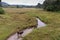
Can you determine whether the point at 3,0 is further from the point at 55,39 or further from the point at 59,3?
the point at 55,39

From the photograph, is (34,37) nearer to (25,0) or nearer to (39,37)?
(39,37)

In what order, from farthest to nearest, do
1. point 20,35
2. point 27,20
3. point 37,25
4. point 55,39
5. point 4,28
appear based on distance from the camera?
point 27,20 → point 37,25 → point 4,28 → point 20,35 → point 55,39

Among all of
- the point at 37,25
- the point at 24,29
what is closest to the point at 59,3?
the point at 37,25

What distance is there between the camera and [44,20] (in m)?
16.9

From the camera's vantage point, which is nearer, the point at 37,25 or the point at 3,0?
the point at 37,25

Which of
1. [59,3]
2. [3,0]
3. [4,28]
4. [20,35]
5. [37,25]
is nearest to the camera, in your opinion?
[20,35]

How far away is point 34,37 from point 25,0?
18.9 metres

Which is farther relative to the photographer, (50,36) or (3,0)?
(3,0)

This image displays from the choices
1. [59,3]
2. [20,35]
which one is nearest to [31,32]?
[20,35]

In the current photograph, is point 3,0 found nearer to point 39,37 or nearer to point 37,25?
point 37,25

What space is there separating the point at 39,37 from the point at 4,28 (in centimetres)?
287

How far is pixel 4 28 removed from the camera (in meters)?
13.9

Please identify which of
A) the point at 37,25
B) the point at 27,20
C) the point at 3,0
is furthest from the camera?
the point at 3,0

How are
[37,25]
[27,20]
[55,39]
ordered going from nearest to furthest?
[55,39] < [37,25] < [27,20]
